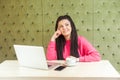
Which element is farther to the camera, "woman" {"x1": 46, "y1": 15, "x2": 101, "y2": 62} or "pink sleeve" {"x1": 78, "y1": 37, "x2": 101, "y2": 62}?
"woman" {"x1": 46, "y1": 15, "x2": 101, "y2": 62}

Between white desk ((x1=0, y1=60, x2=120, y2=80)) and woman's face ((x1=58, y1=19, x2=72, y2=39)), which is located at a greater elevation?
woman's face ((x1=58, y1=19, x2=72, y2=39))

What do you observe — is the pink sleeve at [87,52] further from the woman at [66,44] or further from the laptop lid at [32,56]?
the laptop lid at [32,56]

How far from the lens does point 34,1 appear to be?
9.37 ft

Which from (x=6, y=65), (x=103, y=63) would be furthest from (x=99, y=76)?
(x=6, y=65)

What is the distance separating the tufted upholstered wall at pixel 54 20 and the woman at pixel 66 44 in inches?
13.1

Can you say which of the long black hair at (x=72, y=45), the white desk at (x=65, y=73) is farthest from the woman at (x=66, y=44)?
the white desk at (x=65, y=73)

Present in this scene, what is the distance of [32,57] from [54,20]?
118cm

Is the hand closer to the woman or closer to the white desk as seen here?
the woman

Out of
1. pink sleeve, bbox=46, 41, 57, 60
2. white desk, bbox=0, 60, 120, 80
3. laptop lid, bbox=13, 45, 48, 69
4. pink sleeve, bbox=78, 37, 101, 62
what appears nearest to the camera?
white desk, bbox=0, 60, 120, 80

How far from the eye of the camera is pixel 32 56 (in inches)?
68.3

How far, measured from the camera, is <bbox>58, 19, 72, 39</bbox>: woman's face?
2452 mm

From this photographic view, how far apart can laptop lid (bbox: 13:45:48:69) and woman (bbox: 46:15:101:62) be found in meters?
0.57

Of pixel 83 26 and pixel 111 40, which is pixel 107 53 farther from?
pixel 83 26

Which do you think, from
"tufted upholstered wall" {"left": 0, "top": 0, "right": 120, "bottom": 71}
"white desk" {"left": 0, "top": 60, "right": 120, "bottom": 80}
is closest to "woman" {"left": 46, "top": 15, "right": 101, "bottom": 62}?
"tufted upholstered wall" {"left": 0, "top": 0, "right": 120, "bottom": 71}
